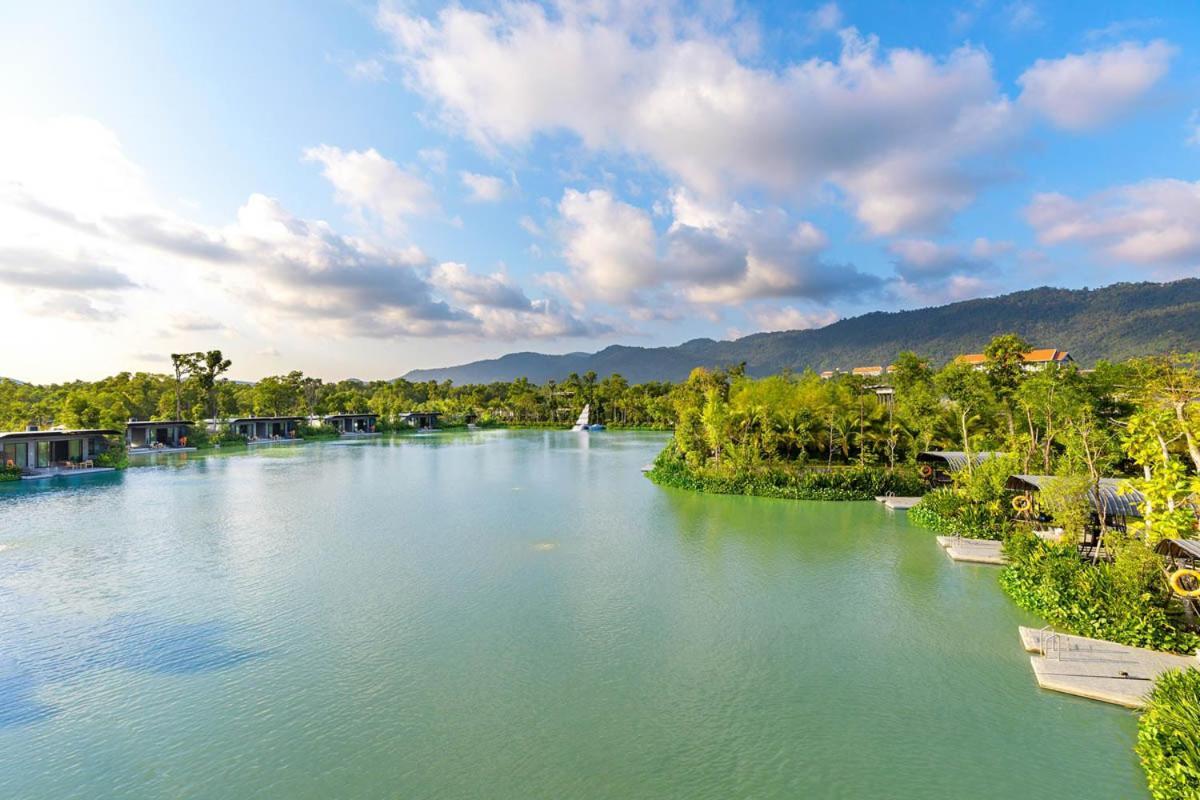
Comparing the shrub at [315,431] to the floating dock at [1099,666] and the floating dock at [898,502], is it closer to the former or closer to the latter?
the floating dock at [898,502]

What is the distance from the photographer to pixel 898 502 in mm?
22656

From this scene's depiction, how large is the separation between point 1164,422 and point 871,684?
218 inches

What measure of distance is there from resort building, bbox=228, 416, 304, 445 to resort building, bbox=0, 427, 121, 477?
1823 centimetres

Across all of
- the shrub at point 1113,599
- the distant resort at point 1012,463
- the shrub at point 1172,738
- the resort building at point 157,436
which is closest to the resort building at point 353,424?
the distant resort at point 1012,463

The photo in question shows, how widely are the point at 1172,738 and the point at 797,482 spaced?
18961 mm

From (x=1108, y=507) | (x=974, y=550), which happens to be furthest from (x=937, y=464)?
(x=974, y=550)

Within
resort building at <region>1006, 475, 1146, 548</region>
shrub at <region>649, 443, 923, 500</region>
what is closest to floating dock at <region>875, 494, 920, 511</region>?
shrub at <region>649, 443, 923, 500</region>

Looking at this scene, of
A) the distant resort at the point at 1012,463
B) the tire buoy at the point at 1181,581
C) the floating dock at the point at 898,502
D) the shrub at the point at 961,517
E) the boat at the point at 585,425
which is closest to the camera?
the distant resort at the point at 1012,463

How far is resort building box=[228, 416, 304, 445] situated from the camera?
180 ft

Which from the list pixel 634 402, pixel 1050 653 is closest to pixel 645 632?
pixel 1050 653

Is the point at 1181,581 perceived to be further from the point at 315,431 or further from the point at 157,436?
the point at 315,431

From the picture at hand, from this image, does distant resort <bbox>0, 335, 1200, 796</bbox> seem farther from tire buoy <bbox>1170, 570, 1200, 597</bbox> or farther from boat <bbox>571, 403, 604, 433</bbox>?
boat <bbox>571, 403, 604, 433</bbox>

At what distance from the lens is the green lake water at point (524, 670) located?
680 cm

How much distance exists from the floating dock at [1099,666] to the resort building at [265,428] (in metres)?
60.1
